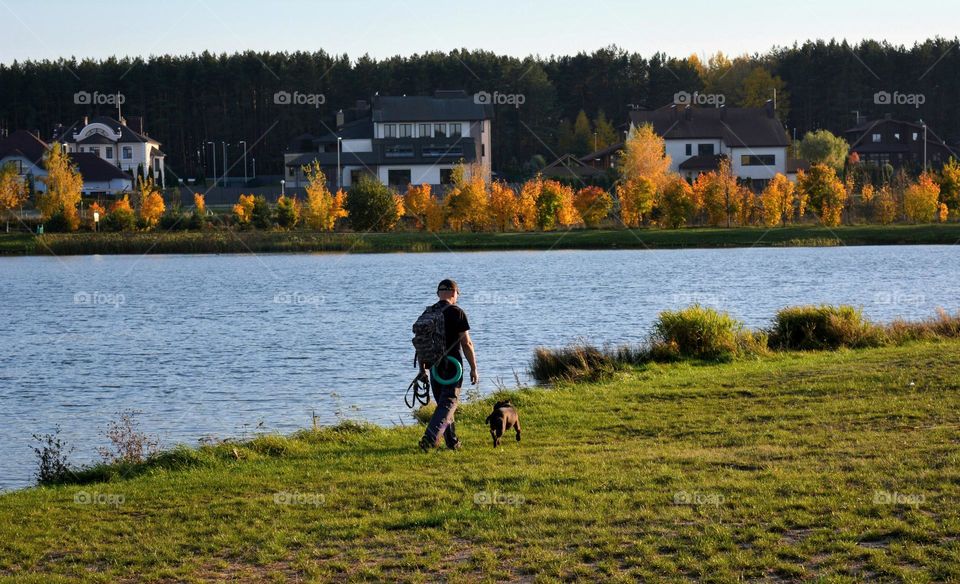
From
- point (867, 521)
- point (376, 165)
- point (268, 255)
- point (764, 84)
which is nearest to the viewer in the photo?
point (867, 521)

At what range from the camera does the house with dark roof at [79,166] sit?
119m

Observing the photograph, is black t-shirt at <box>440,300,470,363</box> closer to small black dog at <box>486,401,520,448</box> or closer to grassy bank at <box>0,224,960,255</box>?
small black dog at <box>486,401,520,448</box>

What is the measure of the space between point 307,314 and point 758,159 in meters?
74.4

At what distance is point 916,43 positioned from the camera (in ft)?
475

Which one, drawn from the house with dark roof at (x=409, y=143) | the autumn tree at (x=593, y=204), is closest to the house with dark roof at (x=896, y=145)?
the house with dark roof at (x=409, y=143)

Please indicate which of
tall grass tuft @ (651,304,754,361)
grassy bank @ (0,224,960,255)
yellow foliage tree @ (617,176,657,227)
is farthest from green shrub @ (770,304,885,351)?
yellow foliage tree @ (617,176,657,227)

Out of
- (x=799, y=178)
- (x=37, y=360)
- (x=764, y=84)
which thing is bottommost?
(x=37, y=360)

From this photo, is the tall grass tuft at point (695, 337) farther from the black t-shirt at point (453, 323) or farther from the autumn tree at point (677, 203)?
the autumn tree at point (677, 203)

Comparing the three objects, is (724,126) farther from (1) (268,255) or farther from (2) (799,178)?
(1) (268,255)

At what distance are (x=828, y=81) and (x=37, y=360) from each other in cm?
12528

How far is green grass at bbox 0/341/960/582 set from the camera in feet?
31.6

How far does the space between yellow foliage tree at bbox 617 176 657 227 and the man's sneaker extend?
74965 mm

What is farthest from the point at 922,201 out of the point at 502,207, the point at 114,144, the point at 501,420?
the point at 114,144

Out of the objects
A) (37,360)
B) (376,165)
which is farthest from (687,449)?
(376,165)
